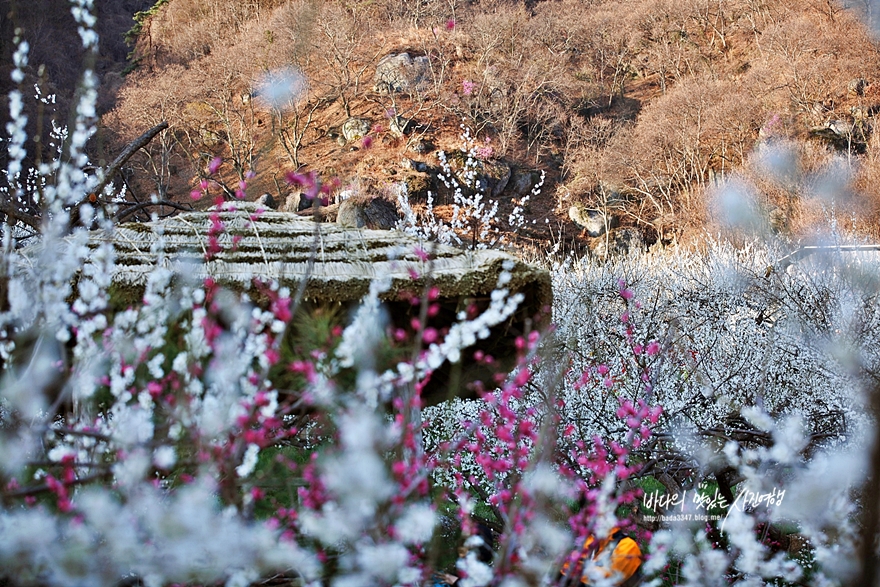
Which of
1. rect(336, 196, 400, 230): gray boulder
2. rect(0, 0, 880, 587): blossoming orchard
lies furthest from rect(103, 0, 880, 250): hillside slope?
rect(0, 0, 880, 587): blossoming orchard

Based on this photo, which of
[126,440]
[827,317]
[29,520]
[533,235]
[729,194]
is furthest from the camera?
[533,235]

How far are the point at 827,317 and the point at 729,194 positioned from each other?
49.3ft

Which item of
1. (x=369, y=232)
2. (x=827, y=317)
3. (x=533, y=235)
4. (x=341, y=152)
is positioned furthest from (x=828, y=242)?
(x=341, y=152)

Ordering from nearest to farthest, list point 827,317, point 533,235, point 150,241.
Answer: point 150,241
point 827,317
point 533,235

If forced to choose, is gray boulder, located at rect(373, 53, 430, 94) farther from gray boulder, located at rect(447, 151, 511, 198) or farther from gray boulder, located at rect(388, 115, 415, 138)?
gray boulder, located at rect(447, 151, 511, 198)

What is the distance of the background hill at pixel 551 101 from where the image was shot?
74.3ft

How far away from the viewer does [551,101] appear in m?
29.0

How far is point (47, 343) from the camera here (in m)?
1.86

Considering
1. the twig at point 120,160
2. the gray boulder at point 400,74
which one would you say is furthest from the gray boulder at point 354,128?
the twig at point 120,160

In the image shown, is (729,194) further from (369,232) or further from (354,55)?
(369,232)

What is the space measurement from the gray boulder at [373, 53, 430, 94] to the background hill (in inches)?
9.6

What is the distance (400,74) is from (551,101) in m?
6.41

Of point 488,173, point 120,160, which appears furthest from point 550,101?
point 120,160

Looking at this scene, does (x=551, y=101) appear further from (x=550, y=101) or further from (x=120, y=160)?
(x=120, y=160)
